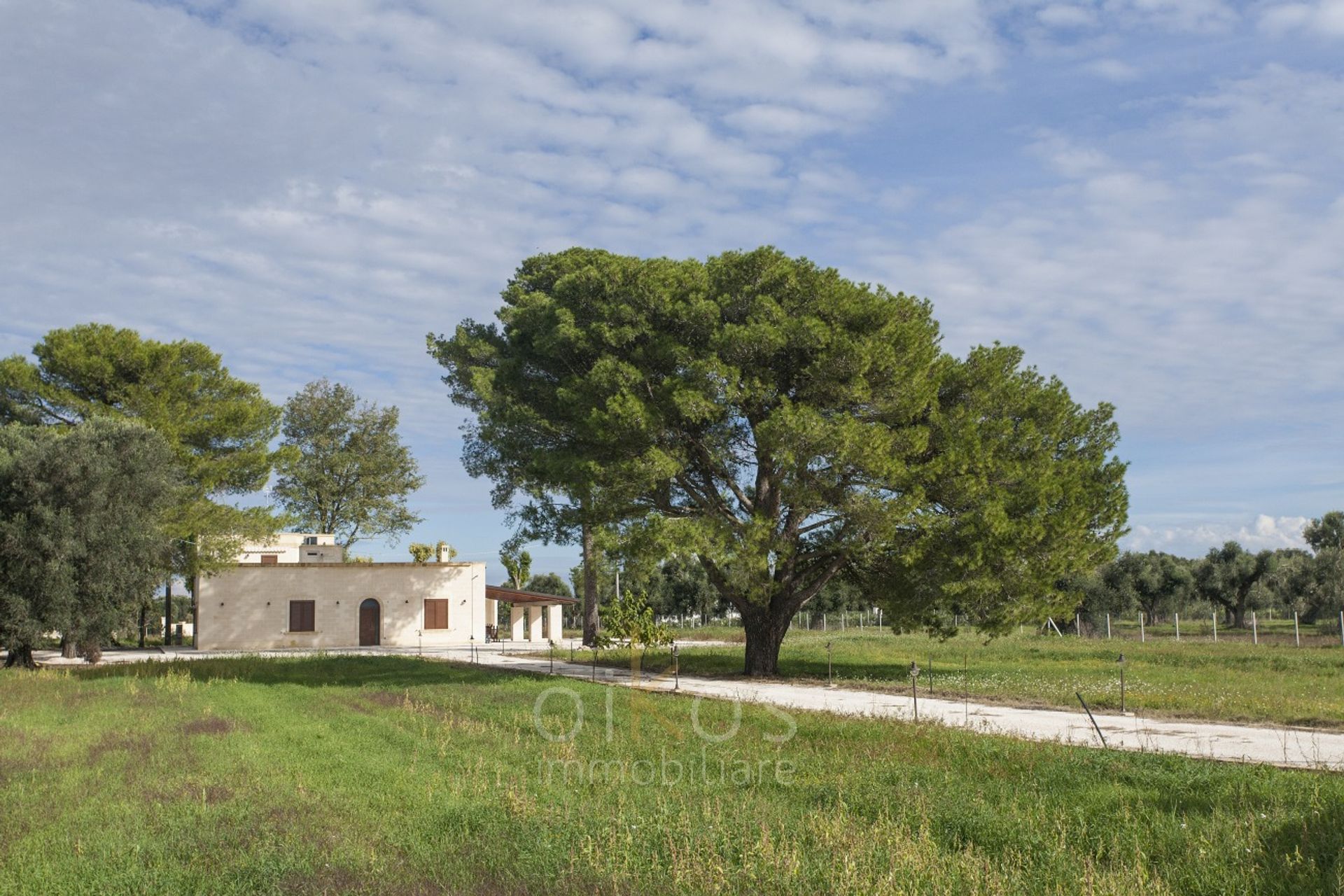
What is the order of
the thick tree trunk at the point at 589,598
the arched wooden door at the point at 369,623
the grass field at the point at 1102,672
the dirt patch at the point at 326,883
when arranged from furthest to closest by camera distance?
the arched wooden door at the point at 369,623
the thick tree trunk at the point at 589,598
the grass field at the point at 1102,672
the dirt patch at the point at 326,883

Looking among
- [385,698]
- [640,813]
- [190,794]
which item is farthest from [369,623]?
[640,813]

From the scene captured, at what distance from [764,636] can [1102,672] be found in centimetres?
899

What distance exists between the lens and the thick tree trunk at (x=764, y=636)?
27.6 m

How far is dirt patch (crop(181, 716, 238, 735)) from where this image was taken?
15.7 m

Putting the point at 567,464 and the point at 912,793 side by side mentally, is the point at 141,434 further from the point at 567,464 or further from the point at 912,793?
the point at 912,793

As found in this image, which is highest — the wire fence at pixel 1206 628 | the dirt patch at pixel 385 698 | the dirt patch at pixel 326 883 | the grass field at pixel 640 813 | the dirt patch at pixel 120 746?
the dirt patch at pixel 326 883

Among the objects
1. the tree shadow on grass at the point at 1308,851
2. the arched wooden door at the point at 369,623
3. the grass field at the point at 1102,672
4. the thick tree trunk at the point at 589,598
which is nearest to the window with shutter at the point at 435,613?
the arched wooden door at the point at 369,623

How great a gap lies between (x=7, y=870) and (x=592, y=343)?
19.5 metres

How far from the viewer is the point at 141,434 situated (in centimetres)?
3434

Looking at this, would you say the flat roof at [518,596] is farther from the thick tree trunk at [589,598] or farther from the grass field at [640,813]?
the grass field at [640,813]

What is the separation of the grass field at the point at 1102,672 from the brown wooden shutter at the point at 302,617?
702 inches

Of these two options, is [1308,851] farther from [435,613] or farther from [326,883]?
[435,613]

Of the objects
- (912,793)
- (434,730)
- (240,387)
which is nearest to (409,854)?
(912,793)

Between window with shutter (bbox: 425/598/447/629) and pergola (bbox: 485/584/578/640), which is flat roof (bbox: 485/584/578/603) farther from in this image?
window with shutter (bbox: 425/598/447/629)
